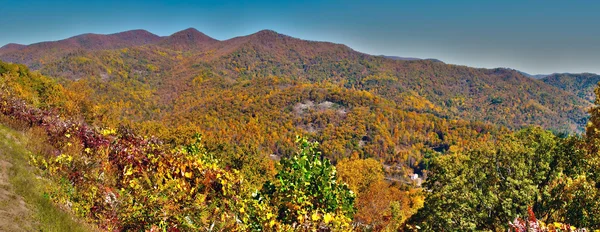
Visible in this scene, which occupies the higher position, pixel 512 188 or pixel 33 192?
pixel 33 192

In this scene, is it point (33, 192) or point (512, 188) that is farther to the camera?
point (512, 188)

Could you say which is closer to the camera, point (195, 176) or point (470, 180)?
point (195, 176)

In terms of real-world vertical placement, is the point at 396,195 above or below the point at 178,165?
below

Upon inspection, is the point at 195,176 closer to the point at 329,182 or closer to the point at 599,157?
the point at 329,182

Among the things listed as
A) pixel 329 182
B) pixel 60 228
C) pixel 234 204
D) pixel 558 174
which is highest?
pixel 329 182

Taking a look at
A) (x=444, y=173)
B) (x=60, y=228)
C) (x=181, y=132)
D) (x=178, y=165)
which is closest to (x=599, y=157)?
(x=444, y=173)

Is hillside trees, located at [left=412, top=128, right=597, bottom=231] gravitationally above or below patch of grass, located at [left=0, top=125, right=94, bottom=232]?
below

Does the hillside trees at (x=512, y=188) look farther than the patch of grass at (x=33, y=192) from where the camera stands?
Yes

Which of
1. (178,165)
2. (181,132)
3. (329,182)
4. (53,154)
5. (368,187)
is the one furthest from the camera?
(181,132)
